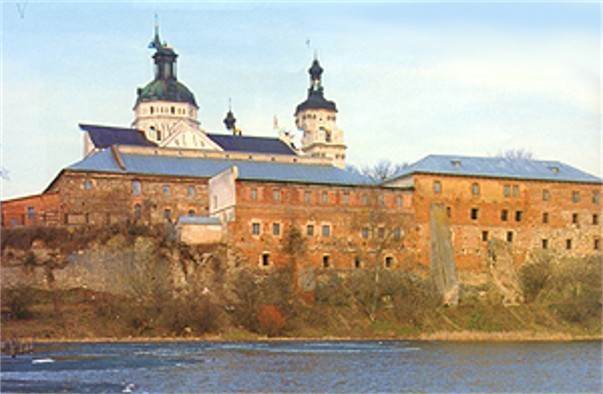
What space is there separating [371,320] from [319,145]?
46742mm

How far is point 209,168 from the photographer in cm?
5966

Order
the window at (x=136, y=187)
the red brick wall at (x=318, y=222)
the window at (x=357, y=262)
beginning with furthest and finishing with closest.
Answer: the window at (x=136, y=187)
the window at (x=357, y=262)
the red brick wall at (x=318, y=222)

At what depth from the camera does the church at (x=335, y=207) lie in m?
50.1

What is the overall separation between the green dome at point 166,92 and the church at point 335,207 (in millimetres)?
25072

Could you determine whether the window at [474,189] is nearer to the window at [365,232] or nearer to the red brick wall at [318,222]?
the red brick wall at [318,222]

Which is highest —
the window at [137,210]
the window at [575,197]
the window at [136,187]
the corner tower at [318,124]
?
the corner tower at [318,124]

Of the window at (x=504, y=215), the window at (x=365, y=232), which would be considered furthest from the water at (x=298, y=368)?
the window at (x=504, y=215)

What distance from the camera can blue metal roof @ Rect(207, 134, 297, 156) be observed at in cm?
7319

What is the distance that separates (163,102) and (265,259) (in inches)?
1502

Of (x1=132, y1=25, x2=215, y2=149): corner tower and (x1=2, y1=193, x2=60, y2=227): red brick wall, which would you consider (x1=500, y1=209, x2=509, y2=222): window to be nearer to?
(x1=2, y1=193, x2=60, y2=227): red brick wall

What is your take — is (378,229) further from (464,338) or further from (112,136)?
(112,136)

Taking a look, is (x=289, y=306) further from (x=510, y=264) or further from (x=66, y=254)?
(x=510, y=264)

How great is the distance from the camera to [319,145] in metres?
92.1

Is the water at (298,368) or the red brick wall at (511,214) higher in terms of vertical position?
the red brick wall at (511,214)
